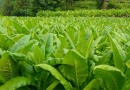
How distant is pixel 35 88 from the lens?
1739 mm

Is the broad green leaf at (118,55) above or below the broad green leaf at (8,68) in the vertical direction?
above

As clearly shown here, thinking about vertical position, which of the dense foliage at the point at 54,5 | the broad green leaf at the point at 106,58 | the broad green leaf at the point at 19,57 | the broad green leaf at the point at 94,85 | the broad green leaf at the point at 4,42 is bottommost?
the dense foliage at the point at 54,5

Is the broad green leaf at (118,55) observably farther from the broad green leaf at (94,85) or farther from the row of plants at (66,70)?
the broad green leaf at (94,85)

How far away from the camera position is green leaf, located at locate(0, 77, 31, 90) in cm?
160

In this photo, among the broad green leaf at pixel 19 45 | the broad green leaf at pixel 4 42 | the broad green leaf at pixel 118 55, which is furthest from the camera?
the broad green leaf at pixel 4 42

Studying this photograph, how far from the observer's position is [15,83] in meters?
1.61

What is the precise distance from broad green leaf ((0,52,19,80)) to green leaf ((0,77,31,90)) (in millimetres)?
65

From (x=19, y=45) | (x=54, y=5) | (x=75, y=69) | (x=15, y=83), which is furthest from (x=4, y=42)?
(x=54, y=5)

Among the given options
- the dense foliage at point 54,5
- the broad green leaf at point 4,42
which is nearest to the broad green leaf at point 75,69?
the broad green leaf at point 4,42

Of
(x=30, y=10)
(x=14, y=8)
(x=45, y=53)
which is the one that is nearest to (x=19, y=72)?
(x=45, y=53)

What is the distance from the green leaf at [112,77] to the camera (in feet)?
4.86

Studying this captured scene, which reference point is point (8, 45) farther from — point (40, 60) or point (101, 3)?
point (101, 3)

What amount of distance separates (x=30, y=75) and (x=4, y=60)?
0.48ft

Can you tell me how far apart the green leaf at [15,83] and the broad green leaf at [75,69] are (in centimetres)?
17
